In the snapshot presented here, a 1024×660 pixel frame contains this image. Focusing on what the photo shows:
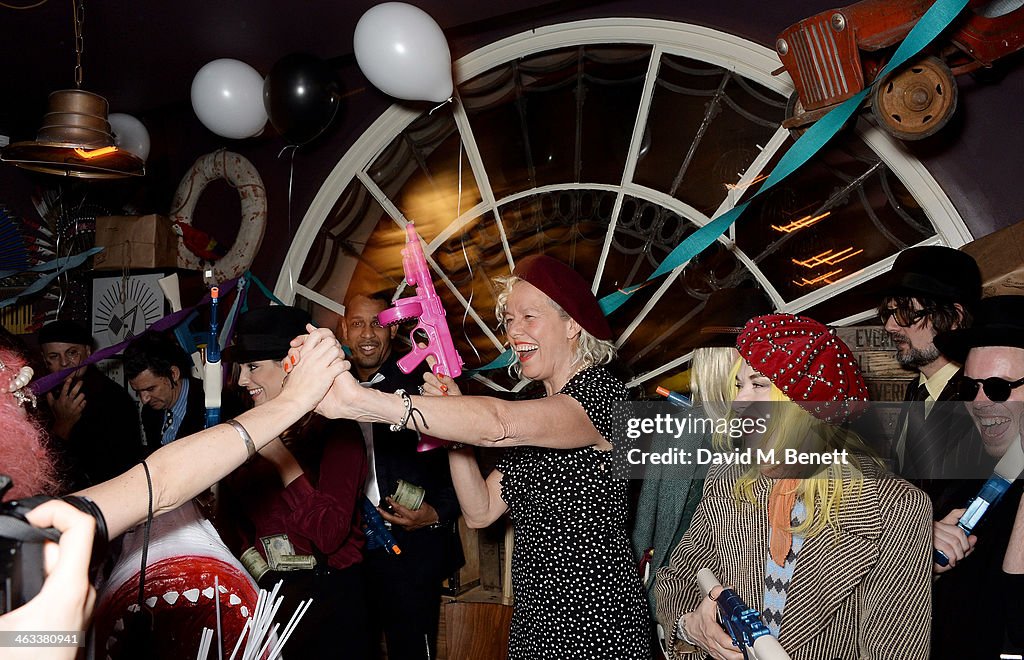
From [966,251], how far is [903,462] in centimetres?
79

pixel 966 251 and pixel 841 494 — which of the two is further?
pixel 966 251

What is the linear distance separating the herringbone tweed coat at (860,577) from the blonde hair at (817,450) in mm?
22

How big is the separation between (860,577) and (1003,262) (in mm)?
1343

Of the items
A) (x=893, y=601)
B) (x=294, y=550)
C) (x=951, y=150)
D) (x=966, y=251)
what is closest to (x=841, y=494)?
(x=893, y=601)

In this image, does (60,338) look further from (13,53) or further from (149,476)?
(149,476)

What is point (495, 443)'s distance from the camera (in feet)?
5.62

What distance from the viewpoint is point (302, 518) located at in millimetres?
2197

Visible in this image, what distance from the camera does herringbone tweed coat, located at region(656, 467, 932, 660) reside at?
4.93 feet

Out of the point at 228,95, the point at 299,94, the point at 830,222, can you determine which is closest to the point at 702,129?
the point at 830,222

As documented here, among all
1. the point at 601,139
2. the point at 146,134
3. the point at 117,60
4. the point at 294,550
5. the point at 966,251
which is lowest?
the point at 294,550

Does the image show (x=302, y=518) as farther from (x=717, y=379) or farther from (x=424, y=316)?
(x=717, y=379)

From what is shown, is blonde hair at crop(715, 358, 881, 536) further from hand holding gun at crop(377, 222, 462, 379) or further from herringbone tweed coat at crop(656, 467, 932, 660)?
hand holding gun at crop(377, 222, 462, 379)

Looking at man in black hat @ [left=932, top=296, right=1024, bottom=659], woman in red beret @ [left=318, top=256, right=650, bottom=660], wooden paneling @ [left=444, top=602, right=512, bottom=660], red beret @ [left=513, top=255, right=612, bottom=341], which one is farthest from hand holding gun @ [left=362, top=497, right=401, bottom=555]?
man in black hat @ [left=932, top=296, right=1024, bottom=659]

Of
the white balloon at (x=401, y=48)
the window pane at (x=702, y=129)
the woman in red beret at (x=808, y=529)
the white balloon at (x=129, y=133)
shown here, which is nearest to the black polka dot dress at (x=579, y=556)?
the woman in red beret at (x=808, y=529)
